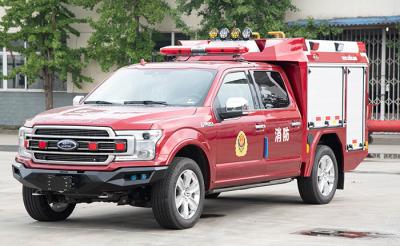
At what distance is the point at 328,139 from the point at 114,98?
369 cm

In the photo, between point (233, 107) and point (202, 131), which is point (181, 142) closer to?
point (202, 131)

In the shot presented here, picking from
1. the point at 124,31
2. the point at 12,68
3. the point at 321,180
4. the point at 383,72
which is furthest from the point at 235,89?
the point at 12,68

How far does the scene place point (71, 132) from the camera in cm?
1077

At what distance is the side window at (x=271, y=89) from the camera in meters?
12.8

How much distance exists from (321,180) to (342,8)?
15.9 metres

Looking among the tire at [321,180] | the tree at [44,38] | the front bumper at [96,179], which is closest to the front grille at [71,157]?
the front bumper at [96,179]

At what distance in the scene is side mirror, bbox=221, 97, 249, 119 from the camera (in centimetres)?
1163

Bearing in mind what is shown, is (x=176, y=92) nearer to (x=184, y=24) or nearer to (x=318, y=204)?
(x=318, y=204)

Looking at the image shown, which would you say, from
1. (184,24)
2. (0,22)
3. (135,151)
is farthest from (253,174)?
(0,22)

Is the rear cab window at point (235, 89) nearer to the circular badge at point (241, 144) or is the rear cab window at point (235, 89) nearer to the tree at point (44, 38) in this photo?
the circular badge at point (241, 144)

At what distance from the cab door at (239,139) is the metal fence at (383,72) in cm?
1677

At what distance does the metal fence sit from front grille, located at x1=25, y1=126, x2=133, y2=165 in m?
18.9

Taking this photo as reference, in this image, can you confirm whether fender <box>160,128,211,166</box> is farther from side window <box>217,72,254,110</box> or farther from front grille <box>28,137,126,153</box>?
side window <box>217,72,254,110</box>

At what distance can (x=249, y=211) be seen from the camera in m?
12.9
